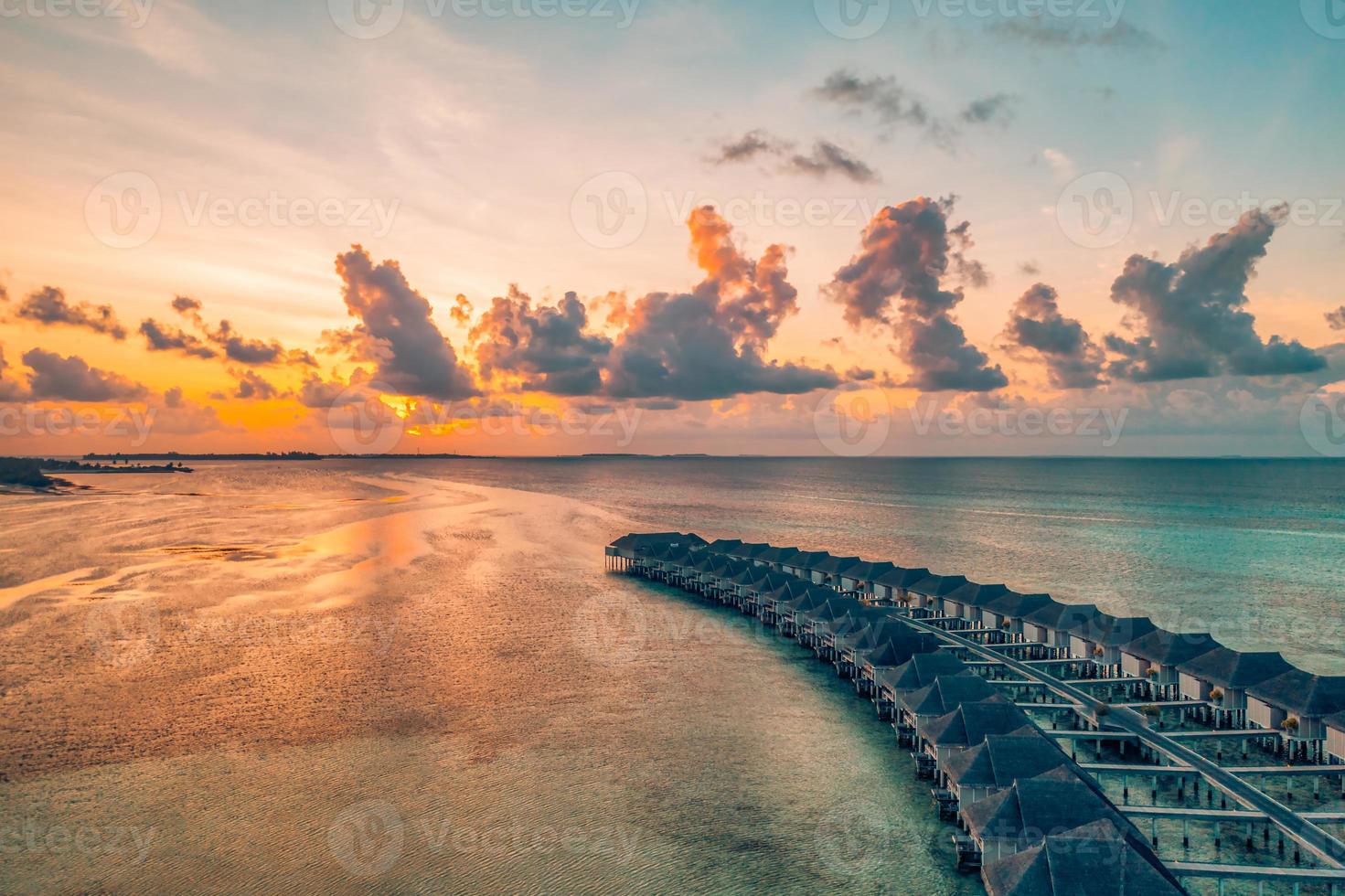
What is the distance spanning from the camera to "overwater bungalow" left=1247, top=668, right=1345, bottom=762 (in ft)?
73.4

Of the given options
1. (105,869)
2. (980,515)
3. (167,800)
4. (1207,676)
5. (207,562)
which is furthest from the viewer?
(980,515)

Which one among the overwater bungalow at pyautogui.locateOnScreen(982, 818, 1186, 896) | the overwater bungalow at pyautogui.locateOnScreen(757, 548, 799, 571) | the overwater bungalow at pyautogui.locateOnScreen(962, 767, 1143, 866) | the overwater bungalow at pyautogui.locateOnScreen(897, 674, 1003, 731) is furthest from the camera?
the overwater bungalow at pyautogui.locateOnScreen(757, 548, 799, 571)

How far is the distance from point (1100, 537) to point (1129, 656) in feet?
207

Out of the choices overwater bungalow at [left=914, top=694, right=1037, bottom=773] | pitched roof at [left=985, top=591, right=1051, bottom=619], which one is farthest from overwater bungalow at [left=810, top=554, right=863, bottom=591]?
overwater bungalow at [left=914, top=694, right=1037, bottom=773]

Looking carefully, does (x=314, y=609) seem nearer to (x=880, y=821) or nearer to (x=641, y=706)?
(x=641, y=706)

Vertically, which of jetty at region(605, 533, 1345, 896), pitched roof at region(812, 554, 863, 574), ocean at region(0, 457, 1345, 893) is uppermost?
pitched roof at region(812, 554, 863, 574)

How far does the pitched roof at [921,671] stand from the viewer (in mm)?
25922

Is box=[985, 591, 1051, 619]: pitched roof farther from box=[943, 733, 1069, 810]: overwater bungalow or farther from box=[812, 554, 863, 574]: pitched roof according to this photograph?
box=[943, 733, 1069, 810]: overwater bungalow

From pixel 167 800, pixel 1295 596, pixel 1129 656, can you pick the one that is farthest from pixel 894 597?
pixel 167 800

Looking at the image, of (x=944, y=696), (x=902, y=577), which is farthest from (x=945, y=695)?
(x=902, y=577)

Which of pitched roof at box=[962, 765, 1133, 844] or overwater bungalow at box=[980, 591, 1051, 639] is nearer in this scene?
pitched roof at box=[962, 765, 1133, 844]

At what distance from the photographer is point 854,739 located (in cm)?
2595

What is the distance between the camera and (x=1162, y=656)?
90.4ft

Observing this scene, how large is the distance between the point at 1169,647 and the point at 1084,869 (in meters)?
16.8
